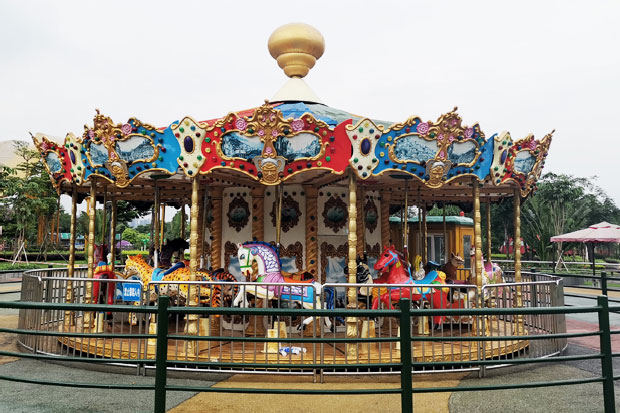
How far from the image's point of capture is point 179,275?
812 centimetres

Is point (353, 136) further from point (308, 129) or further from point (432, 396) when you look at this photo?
point (432, 396)

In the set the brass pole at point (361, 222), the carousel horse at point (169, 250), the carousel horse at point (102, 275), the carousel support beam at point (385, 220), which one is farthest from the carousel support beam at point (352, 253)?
the carousel horse at point (102, 275)

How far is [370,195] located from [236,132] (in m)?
4.11

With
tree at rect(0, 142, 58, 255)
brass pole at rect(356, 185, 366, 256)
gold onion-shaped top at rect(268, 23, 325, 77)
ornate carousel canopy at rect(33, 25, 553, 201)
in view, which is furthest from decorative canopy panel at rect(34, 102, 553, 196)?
tree at rect(0, 142, 58, 255)

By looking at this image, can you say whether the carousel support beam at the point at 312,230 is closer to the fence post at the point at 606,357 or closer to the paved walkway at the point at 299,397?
the paved walkway at the point at 299,397

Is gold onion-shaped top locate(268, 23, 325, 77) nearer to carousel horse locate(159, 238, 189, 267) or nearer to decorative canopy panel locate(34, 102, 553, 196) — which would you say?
decorative canopy panel locate(34, 102, 553, 196)

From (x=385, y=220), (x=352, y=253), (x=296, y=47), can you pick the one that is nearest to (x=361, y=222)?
(x=385, y=220)

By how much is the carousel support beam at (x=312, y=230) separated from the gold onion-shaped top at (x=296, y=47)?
3.75 m

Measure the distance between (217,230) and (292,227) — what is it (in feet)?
5.52

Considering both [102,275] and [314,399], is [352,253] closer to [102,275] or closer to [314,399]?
[314,399]

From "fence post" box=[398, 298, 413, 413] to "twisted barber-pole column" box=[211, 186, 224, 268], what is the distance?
259 inches

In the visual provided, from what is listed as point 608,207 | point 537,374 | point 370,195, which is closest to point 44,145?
point 370,195

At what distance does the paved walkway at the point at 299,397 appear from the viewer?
480cm

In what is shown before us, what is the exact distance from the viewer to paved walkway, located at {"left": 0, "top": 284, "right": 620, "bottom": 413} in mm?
4801
